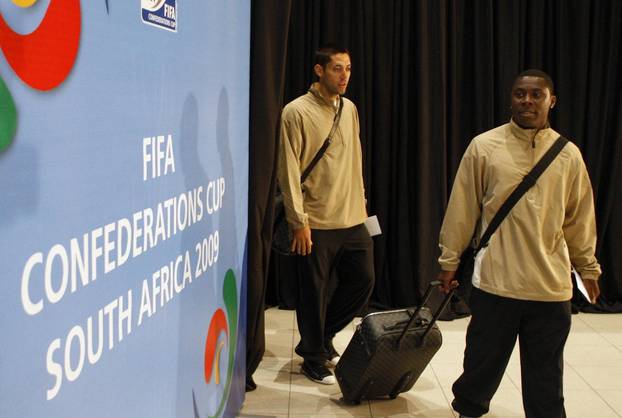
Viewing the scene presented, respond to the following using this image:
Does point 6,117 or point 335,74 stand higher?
point 335,74

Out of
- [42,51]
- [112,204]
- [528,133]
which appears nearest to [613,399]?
[528,133]

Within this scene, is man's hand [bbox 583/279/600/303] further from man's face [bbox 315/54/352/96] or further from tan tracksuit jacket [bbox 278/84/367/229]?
man's face [bbox 315/54/352/96]

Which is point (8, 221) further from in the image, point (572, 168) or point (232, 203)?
point (572, 168)

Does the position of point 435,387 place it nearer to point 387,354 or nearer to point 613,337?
point 387,354

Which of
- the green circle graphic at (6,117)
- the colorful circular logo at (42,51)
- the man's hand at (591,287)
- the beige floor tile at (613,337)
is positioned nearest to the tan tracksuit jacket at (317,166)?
the man's hand at (591,287)

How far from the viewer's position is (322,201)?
13.2 ft

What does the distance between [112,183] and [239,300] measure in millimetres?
1740

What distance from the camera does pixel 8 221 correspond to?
4.64 feet

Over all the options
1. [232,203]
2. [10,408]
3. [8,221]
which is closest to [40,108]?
[8,221]

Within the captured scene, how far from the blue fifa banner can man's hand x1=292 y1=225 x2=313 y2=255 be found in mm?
871

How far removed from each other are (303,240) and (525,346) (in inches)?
43.9

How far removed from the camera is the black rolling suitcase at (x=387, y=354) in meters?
3.75

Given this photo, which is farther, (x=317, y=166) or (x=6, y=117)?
(x=317, y=166)

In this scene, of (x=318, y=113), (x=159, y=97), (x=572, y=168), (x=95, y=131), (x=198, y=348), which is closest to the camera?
(x=95, y=131)
